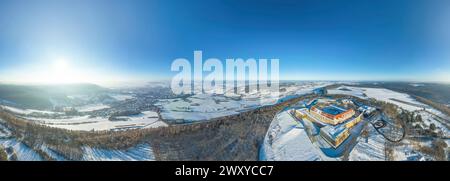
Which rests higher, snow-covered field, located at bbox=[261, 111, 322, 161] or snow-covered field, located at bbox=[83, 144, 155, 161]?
snow-covered field, located at bbox=[83, 144, 155, 161]

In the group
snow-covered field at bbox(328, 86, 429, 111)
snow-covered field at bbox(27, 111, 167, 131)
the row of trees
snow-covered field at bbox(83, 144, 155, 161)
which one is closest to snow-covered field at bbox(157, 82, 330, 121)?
snow-covered field at bbox(27, 111, 167, 131)

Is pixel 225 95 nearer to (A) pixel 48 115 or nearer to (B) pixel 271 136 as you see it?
(B) pixel 271 136

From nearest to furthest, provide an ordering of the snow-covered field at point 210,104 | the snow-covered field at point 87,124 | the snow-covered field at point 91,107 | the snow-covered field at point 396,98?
the snow-covered field at point 87,124 < the snow-covered field at point 91,107 < the snow-covered field at point 396,98 < the snow-covered field at point 210,104

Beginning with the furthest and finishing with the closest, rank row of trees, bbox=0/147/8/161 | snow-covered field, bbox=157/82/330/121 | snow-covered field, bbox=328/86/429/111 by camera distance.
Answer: snow-covered field, bbox=157/82/330/121 < snow-covered field, bbox=328/86/429/111 < row of trees, bbox=0/147/8/161

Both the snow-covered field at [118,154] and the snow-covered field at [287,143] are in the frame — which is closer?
the snow-covered field at [118,154]

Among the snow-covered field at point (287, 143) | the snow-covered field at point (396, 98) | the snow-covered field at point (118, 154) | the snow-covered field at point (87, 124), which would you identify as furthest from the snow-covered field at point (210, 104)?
the snow-covered field at point (118, 154)

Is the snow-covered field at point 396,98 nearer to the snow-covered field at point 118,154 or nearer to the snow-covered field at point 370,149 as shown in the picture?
the snow-covered field at point 370,149

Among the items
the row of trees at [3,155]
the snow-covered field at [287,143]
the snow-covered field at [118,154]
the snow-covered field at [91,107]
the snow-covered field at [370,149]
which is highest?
the snow-covered field at [91,107]

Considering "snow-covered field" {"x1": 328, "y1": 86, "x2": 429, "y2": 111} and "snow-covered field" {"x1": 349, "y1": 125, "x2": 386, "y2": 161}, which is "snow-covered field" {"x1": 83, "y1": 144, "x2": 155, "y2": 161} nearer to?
"snow-covered field" {"x1": 349, "y1": 125, "x2": 386, "y2": 161}
